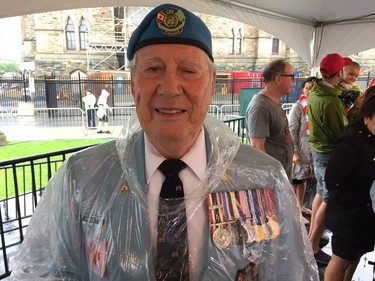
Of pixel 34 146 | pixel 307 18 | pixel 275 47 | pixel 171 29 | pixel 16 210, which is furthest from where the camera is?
pixel 275 47

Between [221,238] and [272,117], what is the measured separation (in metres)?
2.08

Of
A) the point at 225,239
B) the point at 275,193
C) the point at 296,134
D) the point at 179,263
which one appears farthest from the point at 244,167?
the point at 296,134

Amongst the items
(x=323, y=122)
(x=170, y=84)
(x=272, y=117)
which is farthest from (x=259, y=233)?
(x=323, y=122)

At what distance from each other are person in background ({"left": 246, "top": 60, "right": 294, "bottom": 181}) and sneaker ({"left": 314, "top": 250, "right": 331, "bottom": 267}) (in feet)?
3.04

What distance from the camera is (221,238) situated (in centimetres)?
104

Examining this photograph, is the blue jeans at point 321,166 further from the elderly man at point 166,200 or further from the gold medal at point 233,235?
the gold medal at point 233,235

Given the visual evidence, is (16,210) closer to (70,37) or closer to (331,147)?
(331,147)

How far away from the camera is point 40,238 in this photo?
1097mm

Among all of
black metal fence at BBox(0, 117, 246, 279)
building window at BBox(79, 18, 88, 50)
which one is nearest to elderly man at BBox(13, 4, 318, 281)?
black metal fence at BBox(0, 117, 246, 279)

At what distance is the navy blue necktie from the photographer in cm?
101

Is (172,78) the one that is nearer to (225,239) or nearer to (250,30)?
(225,239)

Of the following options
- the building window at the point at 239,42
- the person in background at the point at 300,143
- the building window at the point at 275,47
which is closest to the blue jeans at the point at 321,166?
the person in background at the point at 300,143

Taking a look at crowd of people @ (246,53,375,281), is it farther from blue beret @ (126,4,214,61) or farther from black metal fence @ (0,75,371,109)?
black metal fence @ (0,75,371,109)

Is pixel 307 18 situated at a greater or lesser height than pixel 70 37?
lesser
